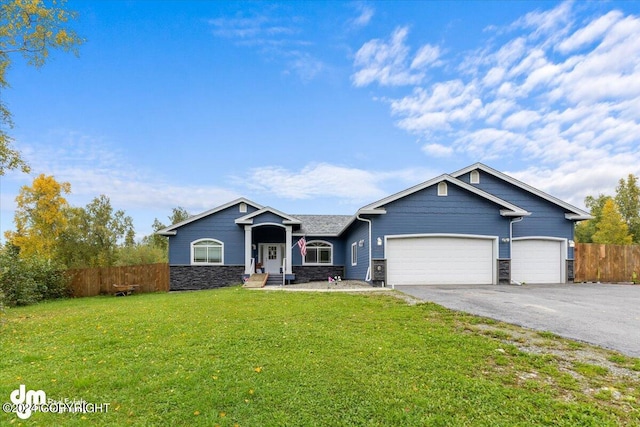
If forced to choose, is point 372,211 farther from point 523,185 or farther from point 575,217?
point 575,217

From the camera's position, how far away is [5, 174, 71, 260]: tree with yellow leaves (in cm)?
2839

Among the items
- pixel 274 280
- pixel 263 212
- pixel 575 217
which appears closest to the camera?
pixel 575 217

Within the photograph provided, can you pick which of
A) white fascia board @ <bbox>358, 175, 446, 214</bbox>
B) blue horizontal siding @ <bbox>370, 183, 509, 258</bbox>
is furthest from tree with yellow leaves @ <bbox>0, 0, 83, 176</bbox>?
blue horizontal siding @ <bbox>370, 183, 509, 258</bbox>

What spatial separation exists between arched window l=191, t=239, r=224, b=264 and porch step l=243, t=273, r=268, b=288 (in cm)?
240

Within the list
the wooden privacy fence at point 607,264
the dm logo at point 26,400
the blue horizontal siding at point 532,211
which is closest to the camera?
the dm logo at point 26,400

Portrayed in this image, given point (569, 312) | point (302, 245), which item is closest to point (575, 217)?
point (569, 312)

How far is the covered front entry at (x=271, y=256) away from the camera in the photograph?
21750 mm

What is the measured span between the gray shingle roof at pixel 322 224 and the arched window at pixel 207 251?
463 cm

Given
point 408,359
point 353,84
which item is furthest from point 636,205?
point 408,359

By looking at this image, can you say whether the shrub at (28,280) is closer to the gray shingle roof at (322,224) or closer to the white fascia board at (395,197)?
the gray shingle roof at (322,224)

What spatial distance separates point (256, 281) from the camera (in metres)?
18.2

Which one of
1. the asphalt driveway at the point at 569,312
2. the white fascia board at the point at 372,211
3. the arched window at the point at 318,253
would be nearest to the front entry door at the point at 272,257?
the arched window at the point at 318,253

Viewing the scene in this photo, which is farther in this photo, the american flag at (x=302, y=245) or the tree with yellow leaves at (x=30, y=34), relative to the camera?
the american flag at (x=302, y=245)

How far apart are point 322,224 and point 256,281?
6.53 m
